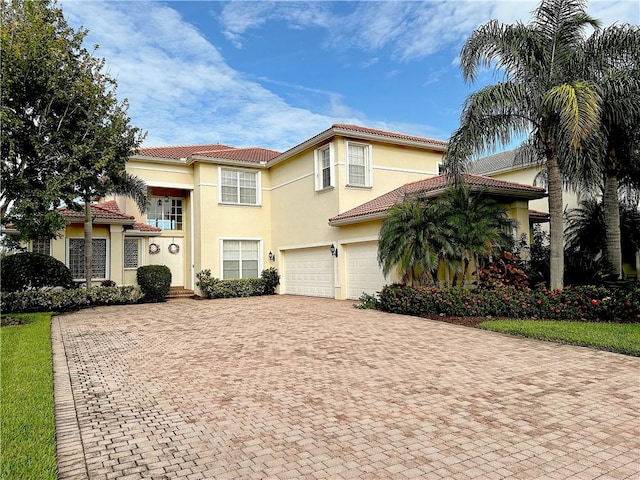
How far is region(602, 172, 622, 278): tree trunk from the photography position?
513 inches

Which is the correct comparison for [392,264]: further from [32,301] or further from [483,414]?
[32,301]

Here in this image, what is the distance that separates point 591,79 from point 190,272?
17979 mm

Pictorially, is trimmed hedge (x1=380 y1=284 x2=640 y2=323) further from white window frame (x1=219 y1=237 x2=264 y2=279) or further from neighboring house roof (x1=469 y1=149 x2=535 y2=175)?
neighboring house roof (x1=469 y1=149 x2=535 y2=175)

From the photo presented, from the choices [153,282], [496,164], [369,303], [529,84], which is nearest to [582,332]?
[529,84]

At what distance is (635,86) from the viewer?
10695 mm

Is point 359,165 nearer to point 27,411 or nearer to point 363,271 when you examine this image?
point 363,271

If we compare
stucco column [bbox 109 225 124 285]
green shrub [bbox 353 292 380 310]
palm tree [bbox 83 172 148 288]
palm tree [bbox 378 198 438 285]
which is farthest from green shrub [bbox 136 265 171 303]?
palm tree [bbox 378 198 438 285]

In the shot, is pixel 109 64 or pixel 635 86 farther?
pixel 109 64

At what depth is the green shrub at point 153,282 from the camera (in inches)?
698

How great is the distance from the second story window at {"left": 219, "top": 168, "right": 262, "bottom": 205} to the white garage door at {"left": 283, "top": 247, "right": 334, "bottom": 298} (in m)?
3.33

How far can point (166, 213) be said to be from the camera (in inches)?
869

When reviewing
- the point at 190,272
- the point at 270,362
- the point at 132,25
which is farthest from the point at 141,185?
the point at 270,362

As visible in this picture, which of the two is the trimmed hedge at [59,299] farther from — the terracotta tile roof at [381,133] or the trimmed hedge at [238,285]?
the terracotta tile roof at [381,133]

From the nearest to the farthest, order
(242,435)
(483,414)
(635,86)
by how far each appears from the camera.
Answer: (242,435)
(483,414)
(635,86)
